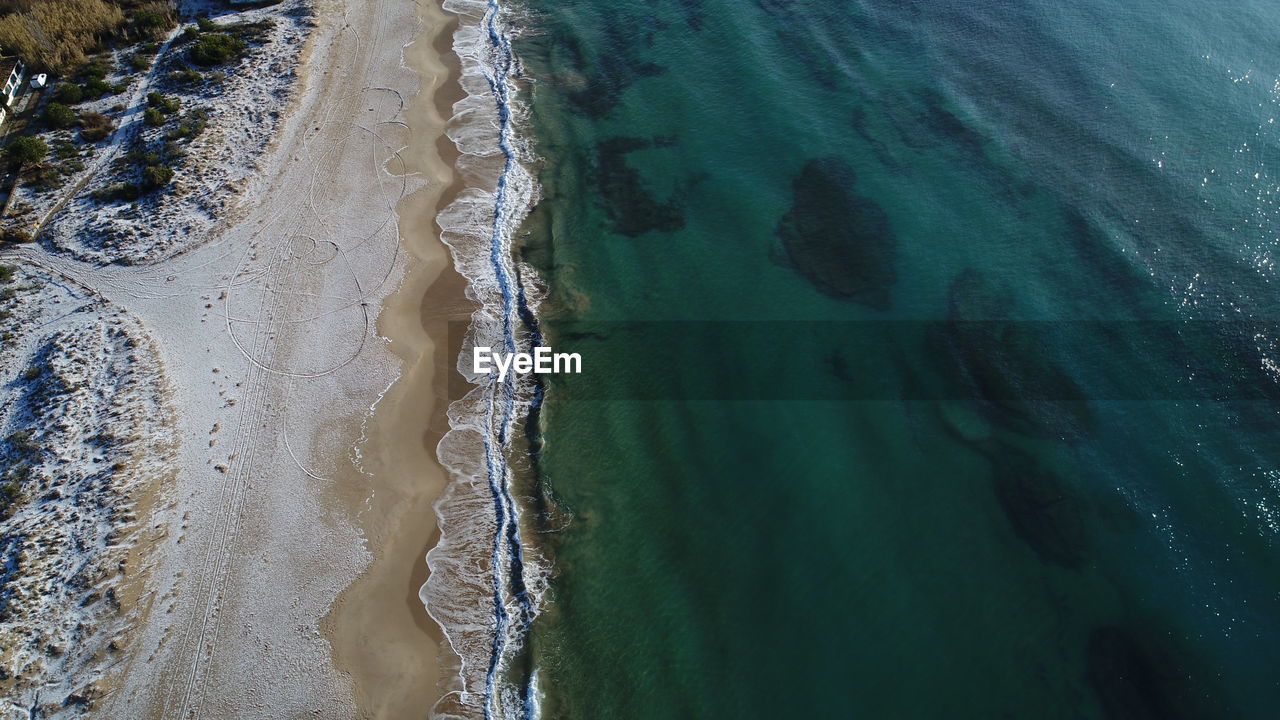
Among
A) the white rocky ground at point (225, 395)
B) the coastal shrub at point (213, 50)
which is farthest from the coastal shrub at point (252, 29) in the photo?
the white rocky ground at point (225, 395)

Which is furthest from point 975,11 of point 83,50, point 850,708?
point 83,50

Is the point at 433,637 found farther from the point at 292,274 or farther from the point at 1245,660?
the point at 1245,660

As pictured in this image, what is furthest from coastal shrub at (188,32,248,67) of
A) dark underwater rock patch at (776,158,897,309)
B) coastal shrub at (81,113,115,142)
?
dark underwater rock patch at (776,158,897,309)

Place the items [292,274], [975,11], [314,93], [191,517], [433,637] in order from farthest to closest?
[975,11]
[314,93]
[292,274]
[191,517]
[433,637]

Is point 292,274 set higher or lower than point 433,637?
higher

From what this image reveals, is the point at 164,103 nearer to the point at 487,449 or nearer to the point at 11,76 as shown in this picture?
the point at 11,76

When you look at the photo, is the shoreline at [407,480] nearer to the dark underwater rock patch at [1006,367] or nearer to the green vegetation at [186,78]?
the green vegetation at [186,78]

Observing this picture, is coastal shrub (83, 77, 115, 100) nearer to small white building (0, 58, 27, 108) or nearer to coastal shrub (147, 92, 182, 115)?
coastal shrub (147, 92, 182, 115)
